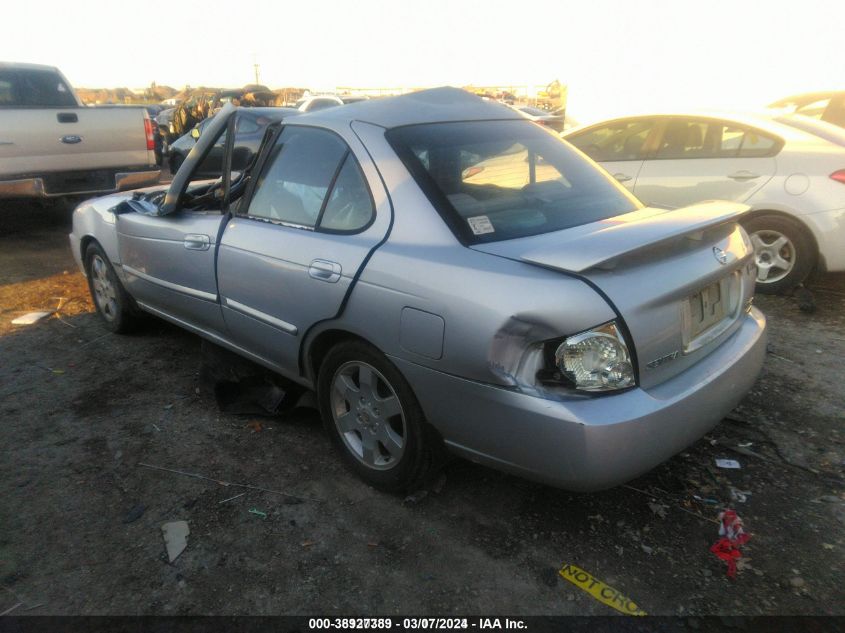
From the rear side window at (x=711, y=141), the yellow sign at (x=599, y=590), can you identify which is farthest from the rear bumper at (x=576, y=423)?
the rear side window at (x=711, y=141)

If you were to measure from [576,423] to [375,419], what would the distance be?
3.27 ft

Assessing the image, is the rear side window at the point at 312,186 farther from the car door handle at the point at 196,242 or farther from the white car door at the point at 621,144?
the white car door at the point at 621,144

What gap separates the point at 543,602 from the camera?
2.20 meters

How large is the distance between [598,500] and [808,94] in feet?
27.0

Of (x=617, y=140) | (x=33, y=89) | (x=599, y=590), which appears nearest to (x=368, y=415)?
(x=599, y=590)

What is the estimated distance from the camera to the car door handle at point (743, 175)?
5277mm

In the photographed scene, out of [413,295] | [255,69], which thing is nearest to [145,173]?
[413,295]

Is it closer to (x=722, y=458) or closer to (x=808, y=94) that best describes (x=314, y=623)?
(x=722, y=458)

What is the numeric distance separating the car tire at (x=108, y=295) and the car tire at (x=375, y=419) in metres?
2.37

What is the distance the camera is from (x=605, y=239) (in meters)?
2.28

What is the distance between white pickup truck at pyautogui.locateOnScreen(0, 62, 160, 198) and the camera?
269 inches

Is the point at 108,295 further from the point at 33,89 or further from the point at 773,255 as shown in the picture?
the point at 773,255

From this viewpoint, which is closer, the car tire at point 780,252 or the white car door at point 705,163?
the car tire at point 780,252

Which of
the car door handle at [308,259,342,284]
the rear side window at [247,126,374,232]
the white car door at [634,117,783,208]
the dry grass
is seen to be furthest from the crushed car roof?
the dry grass
